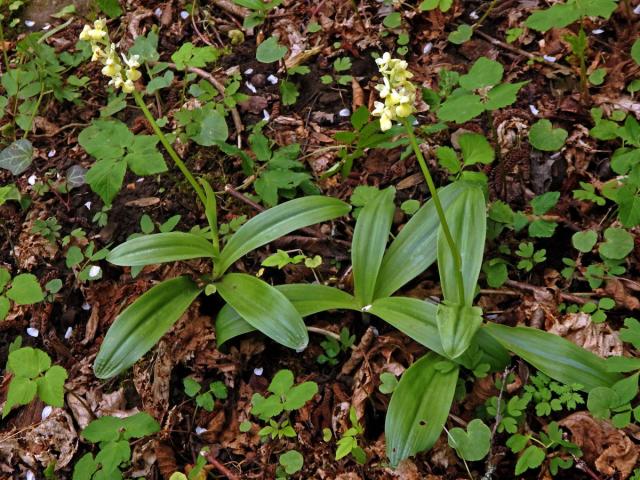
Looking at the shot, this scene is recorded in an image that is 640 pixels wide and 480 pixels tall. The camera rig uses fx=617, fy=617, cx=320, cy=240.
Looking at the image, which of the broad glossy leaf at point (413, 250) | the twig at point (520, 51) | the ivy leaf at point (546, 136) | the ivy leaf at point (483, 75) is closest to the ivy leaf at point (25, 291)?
the broad glossy leaf at point (413, 250)

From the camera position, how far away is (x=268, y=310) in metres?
2.72

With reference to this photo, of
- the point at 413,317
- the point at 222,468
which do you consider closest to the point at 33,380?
the point at 222,468

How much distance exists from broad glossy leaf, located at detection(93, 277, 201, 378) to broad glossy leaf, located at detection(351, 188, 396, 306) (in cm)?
79

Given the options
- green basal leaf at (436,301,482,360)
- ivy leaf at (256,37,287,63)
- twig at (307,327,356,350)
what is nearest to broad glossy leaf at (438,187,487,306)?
green basal leaf at (436,301,482,360)

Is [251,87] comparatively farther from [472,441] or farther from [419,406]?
[472,441]

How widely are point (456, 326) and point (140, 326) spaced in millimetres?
1384

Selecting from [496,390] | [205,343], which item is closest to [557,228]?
[496,390]

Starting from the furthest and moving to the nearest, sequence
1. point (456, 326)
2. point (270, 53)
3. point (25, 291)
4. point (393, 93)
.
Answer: point (270, 53), point (25, 291), point (456, 326), point (393, 93)

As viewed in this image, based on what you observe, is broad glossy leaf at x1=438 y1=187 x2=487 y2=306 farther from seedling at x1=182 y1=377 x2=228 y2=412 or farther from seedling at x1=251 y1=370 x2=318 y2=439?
seedling at x1=182 y1=377 x2=228 y2=412

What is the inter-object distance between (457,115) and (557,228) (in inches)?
29.3

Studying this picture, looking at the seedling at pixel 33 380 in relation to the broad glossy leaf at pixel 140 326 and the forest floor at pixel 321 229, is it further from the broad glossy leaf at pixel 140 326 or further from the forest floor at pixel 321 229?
the forest floor at pixel 321 229

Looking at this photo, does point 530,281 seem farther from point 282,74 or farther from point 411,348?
point 282,74

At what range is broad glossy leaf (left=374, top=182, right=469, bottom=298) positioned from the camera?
9.29ft

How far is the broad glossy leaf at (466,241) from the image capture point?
2.66m
